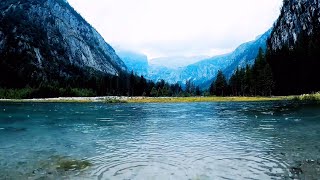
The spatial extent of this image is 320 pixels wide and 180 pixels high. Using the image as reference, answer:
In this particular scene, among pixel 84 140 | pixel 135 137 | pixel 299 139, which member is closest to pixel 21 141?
pixel 84 140

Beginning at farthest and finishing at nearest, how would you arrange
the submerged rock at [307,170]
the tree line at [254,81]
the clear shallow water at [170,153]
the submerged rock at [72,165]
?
the tree line at [254,81] < the submerged rock at [72,165] < the clear shallow water at [170,153] < the submerged rock at [307,170]

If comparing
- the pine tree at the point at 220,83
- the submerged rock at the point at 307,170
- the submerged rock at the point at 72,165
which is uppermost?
the pine tree at the point at 220,83

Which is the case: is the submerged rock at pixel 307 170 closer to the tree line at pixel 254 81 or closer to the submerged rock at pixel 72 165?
the submerged rock at pixel 72 165

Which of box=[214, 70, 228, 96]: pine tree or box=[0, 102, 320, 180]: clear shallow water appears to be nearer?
box=[0, 102, 320, 180]: clear shallow water

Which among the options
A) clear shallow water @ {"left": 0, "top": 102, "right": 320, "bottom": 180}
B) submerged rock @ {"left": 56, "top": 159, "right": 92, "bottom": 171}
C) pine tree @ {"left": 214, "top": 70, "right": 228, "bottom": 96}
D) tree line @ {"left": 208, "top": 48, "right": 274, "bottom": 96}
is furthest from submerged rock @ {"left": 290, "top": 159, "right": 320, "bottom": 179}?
pine tree @ {"left": 214, "top": 70, "right": 228, "bottom": 96}

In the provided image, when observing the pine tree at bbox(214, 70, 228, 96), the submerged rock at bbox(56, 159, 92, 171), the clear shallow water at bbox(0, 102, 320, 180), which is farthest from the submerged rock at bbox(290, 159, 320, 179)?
the pine tree at bbox(214, 70, 228, 96)

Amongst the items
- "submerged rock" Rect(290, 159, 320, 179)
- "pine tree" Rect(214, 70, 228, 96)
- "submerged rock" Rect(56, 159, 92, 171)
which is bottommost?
"submerged rock" Rect(56, 159, 92, 171)

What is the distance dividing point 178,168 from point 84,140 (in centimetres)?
1380

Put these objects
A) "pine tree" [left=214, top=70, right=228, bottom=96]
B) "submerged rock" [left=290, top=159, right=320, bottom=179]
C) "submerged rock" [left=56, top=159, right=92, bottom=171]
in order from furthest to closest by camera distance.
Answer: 1. "pine tree" [left=214, top=70, right=228, bottom=96]
2. "submerged rock" [left=56, top=159, right=92, bottom=171]
3. "submerged rock" [left=290, top=159, right=320, bottom=179]

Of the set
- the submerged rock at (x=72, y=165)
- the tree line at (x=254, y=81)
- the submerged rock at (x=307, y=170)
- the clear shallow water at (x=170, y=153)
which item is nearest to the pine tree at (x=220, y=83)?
the tree line at (x=254, y=81)

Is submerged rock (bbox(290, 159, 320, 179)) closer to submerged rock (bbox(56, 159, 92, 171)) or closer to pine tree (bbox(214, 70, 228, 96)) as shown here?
submerged rock (bbox(56, 159, 92, 171))

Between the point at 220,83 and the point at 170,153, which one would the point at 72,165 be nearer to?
the point at 170,153

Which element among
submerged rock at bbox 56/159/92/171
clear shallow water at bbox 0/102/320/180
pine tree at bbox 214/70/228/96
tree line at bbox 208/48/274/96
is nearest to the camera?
clear shallow water at bbox 0/102/320/180

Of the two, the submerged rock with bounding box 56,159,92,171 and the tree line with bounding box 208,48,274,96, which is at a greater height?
the tree line with bounding box 208,48,274,96
